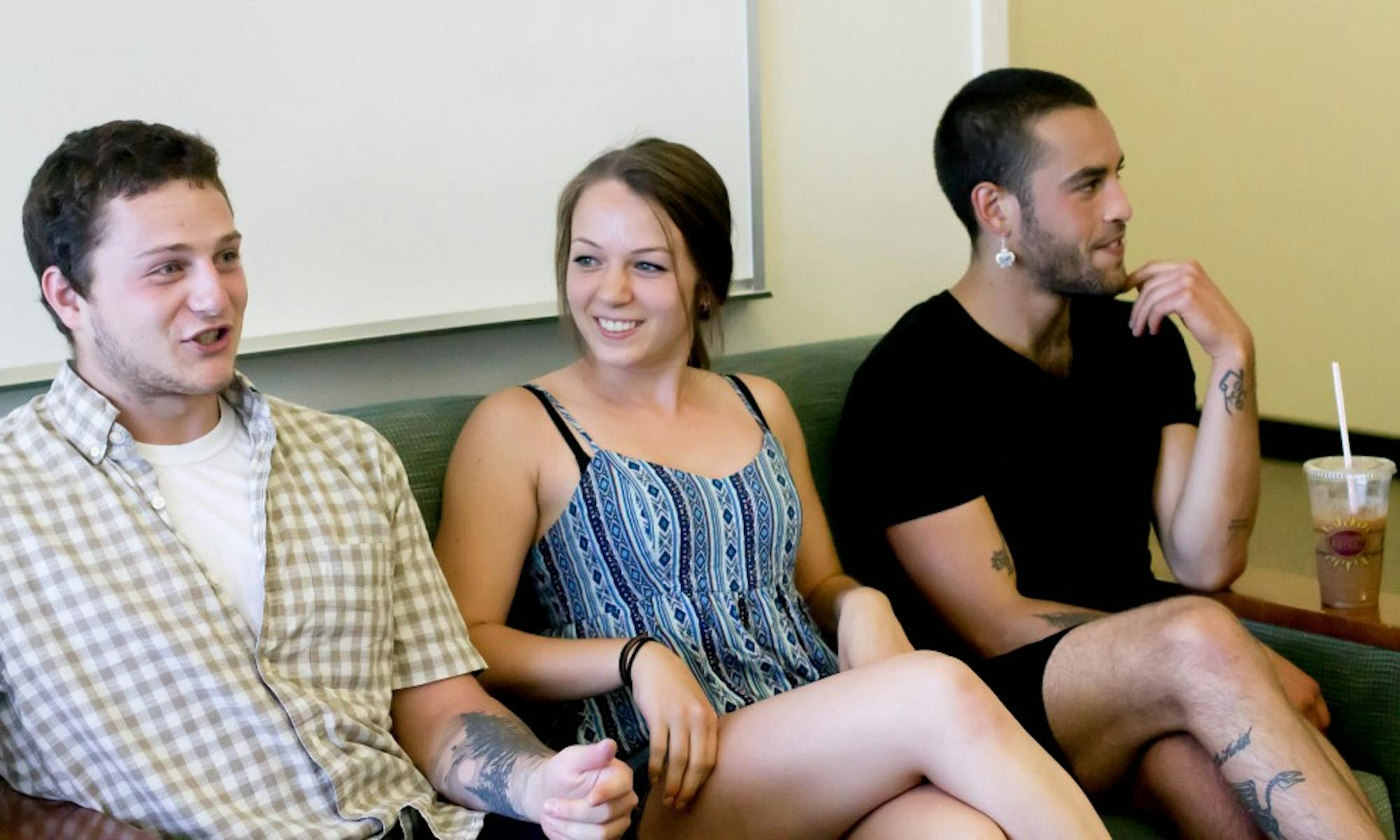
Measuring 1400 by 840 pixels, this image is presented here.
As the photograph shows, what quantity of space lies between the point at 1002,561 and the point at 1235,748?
0.49 m

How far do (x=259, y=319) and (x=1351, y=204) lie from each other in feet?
10.4

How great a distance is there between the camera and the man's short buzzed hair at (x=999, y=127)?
2.36 m

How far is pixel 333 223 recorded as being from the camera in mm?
2148

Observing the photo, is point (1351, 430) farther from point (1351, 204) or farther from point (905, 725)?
point (905, 725)

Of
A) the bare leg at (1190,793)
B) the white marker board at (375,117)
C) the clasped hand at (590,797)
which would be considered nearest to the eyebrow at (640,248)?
the white marker board at (375,117)

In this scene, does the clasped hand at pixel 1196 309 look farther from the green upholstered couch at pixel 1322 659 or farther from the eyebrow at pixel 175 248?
the eyebrow at pixel 175 248

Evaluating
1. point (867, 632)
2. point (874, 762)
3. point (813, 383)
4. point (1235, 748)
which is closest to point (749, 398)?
point (813, 383)

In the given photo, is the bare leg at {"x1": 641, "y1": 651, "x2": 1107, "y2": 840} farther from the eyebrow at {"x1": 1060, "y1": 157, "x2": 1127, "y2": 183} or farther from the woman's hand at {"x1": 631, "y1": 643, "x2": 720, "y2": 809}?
the eyebrow at {"x1": 1060, "y1": 157, "x2": 1127, "y2": 183}

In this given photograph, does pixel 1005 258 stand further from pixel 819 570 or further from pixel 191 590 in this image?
pixel 191 590

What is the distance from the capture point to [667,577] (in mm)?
1949

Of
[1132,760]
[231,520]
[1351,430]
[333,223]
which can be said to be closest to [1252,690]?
[1132,760]

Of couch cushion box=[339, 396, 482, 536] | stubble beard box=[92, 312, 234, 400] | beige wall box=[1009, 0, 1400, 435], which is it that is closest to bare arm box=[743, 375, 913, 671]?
couch cushion box=[339, 396, 482, 536]

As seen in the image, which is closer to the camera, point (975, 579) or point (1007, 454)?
point (975, 579)

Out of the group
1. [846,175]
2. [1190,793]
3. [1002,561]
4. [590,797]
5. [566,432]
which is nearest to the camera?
[590,797]
